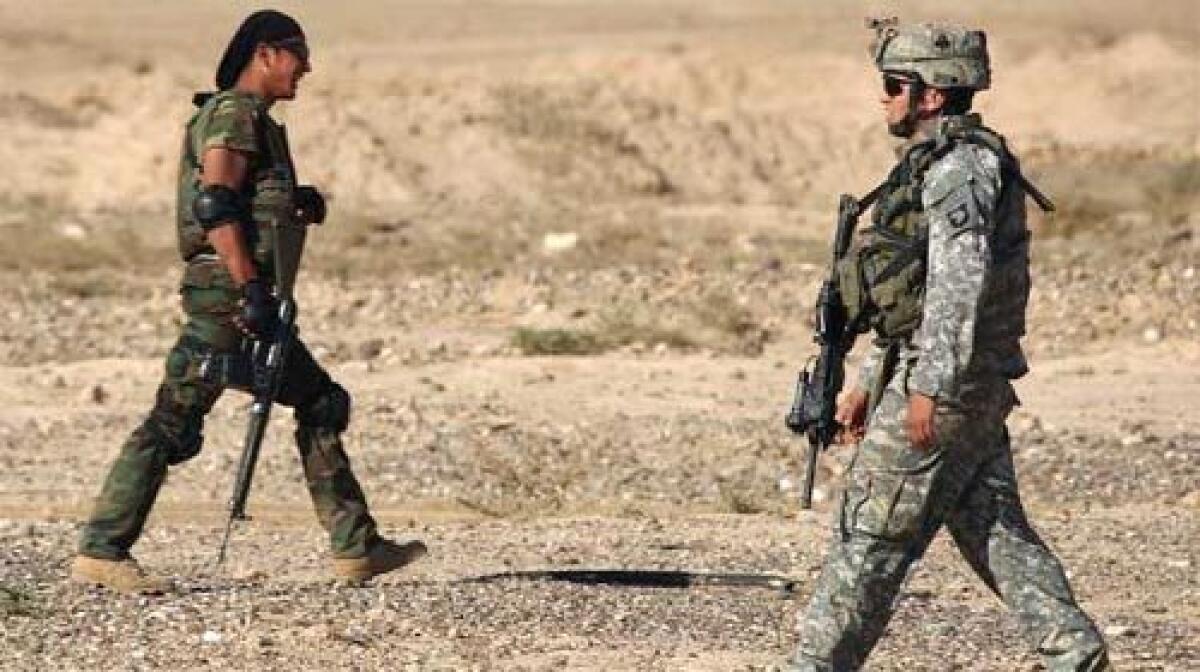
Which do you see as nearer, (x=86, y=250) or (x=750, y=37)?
(x=86, y=250)

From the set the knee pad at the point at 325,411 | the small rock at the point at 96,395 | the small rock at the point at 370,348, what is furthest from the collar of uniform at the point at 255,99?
the small rock at the point at 370,348

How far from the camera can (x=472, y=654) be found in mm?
8953

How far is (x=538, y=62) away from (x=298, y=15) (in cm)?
970

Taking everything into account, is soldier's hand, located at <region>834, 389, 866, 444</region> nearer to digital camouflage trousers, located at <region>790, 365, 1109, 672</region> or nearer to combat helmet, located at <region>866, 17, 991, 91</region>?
digital camouflage trousers, located at <region>790, 365, 1109, 672</region>

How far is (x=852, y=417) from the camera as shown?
7957 mm

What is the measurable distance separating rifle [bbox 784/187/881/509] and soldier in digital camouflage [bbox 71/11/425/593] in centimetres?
205

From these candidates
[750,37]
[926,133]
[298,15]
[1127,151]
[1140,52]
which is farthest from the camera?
[298,15]

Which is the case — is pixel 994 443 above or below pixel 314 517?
above

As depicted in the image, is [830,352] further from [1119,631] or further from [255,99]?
[255,99]

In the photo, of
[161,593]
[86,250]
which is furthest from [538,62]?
[161,593]

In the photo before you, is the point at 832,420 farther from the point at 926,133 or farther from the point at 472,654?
the point at 472,654

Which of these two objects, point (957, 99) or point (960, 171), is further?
point (957, 99)

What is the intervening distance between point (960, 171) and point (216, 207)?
264 cm

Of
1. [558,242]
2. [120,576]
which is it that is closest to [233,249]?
[120,576]
